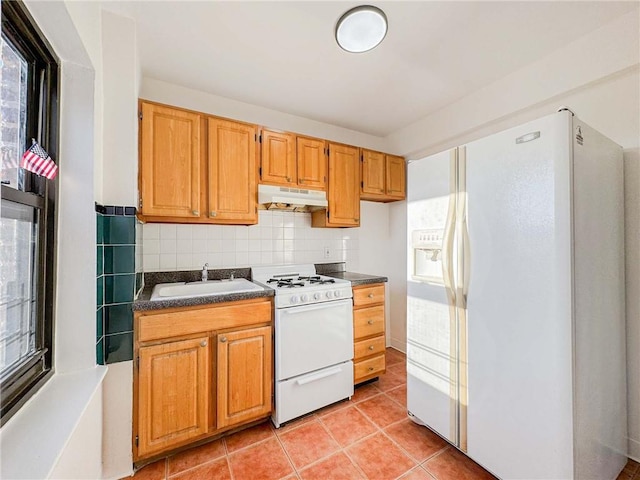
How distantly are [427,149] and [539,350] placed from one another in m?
2.21

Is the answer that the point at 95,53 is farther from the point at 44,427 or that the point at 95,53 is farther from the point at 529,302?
the point at 529,302

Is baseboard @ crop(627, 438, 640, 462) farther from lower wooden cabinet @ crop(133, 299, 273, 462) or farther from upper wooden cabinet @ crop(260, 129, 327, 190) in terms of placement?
upper wooden cabinet @ crop(260, 129, 327, 190)

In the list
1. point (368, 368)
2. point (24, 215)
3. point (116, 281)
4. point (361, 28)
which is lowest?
point (368, 368)

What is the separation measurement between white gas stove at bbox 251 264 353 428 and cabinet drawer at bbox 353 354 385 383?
0.13 metres

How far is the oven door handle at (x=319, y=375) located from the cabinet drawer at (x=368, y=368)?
268 millimetres

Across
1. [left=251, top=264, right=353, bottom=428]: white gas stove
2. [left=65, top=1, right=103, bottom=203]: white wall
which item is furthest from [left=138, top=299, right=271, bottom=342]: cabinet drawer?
[left=65, top=1, right=103, bottom=203]: white wall

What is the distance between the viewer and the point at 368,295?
2.41 metres

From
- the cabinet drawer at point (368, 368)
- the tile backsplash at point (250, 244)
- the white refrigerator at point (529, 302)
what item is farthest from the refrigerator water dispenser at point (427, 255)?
the tile backsplash at point (250, 244)

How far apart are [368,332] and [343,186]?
53.4 inches

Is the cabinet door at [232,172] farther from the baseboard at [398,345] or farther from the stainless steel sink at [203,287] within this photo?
the baseboard at [398,345]

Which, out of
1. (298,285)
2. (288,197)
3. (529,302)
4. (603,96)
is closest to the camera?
(529,302)

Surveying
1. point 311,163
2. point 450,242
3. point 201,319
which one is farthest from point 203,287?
point 450,242

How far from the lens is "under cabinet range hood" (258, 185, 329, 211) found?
219cm

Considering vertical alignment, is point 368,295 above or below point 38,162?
below
